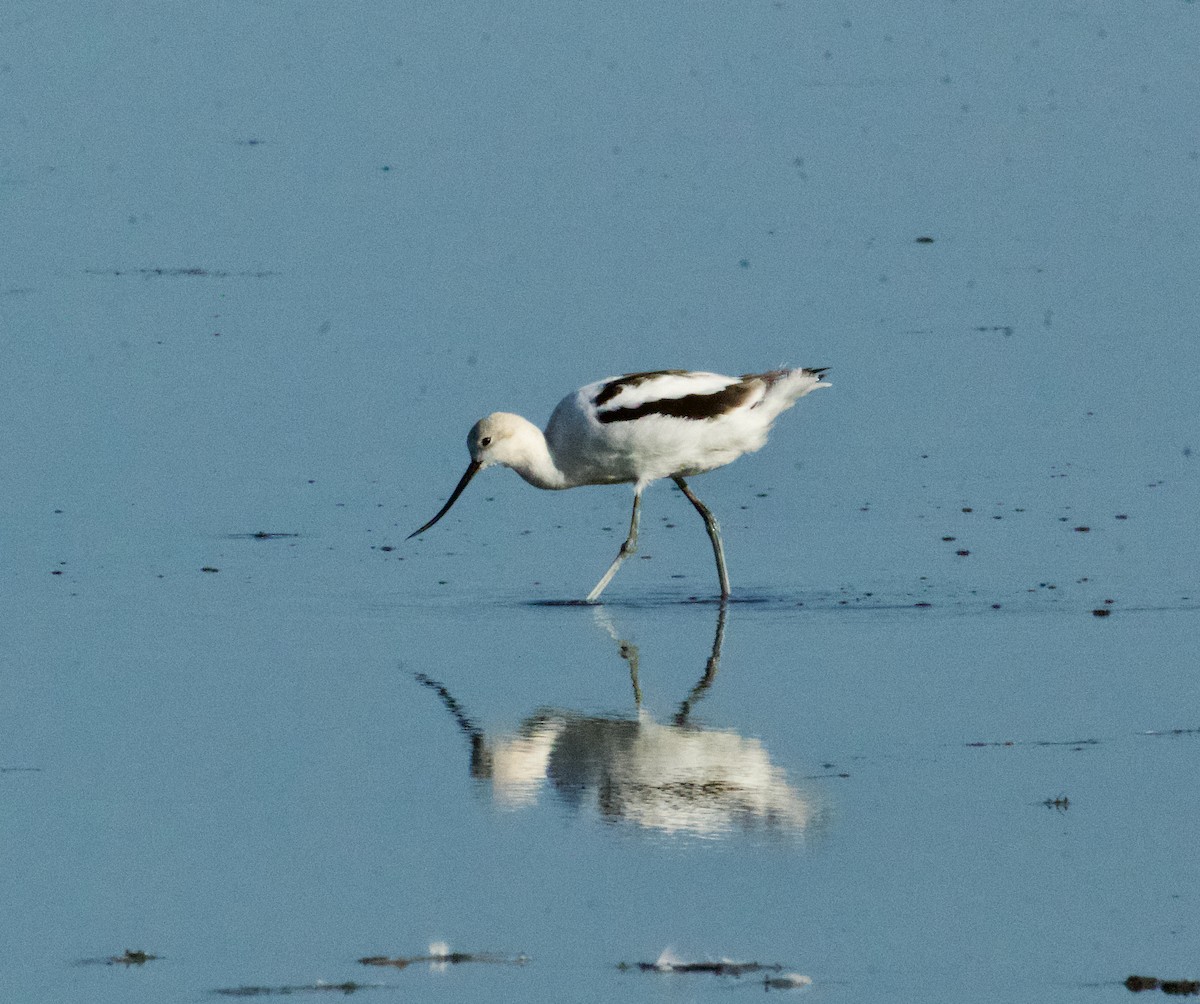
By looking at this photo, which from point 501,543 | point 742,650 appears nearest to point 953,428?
point 501,543

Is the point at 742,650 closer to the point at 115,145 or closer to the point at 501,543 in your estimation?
the point at 501,543

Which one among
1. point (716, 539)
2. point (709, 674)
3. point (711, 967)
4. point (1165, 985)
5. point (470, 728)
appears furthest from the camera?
point (716, 539)

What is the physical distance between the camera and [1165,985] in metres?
5.34

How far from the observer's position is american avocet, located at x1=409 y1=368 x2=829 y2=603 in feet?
35.2

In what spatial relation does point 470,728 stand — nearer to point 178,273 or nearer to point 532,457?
point 532,457

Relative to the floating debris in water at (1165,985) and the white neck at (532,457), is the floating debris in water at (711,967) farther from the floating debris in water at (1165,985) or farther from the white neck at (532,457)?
the white neck at (532,457)

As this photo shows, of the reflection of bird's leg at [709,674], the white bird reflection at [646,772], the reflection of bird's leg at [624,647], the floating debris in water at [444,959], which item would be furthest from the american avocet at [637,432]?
the floating debris in water at [444,959]

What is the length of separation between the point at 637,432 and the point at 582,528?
49.9 inches

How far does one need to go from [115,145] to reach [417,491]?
958 centimetres

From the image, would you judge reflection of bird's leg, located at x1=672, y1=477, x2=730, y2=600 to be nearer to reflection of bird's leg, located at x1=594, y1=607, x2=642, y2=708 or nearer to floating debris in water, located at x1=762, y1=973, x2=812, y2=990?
reflection of bird's leg, located at x1=594, y1=607, x2=642, y2=708

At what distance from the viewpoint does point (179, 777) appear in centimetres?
733

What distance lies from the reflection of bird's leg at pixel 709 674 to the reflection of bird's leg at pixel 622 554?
570 millimetres

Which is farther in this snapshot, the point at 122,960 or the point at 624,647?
the point at 624,647

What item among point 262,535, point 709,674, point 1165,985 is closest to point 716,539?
point 709,674
